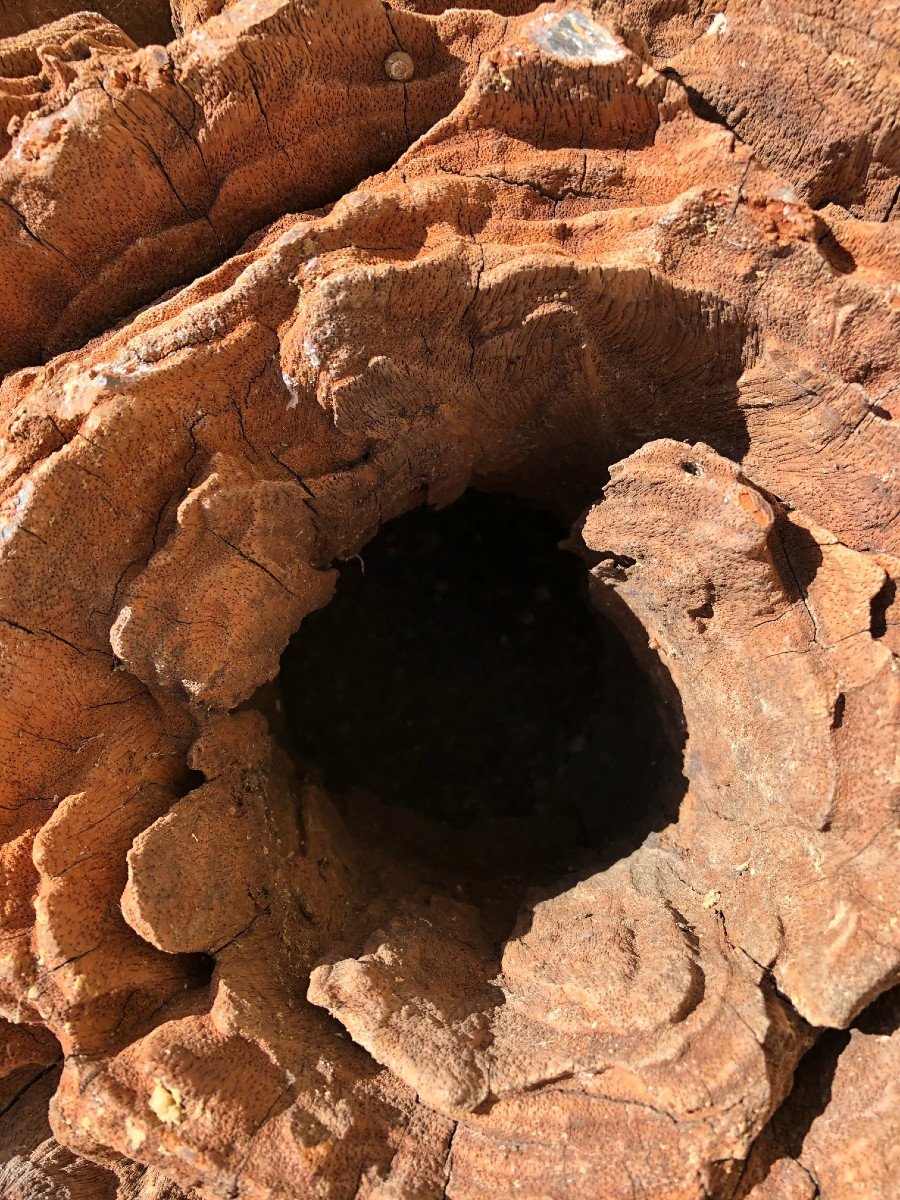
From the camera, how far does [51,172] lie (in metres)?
1.83

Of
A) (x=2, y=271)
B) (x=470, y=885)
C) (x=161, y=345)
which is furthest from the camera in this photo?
(x=470, y=885)

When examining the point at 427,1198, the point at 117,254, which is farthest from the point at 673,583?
the point at 117,254

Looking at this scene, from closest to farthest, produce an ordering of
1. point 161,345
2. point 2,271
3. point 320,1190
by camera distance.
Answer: point 320,1190 < point 161,345 < point 2,271

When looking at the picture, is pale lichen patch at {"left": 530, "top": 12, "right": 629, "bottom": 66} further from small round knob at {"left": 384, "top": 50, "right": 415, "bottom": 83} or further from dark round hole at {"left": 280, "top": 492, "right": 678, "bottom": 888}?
dark round hole at {"left": 280, "top": 492, "right": 678, "bottom": 888}

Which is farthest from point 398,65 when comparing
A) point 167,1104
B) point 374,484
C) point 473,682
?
point 167,1104

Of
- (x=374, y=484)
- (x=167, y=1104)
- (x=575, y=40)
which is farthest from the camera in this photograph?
(x=374, y=484)

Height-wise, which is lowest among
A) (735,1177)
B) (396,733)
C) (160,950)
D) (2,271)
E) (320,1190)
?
(396,733)

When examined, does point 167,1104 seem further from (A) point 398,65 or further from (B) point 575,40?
(B) point 575,40

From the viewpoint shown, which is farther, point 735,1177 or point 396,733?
point 396,733

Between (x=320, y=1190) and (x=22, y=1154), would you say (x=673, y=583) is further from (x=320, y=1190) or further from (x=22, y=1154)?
(x=22, y=1154)

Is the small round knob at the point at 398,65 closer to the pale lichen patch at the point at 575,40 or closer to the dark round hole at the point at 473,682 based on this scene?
the pale lichen patch at the point at 575,40

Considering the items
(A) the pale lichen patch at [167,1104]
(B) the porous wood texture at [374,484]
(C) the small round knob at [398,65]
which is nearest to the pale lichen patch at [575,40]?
(B) the porous wood texture at [374,484]

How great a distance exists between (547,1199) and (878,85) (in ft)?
8.97

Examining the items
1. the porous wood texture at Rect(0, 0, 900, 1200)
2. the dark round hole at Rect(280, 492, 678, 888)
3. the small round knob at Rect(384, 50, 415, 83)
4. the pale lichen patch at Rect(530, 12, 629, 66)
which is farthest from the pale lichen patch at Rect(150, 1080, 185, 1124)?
the pale lichen patch at Rect(530, 12, 629, 66)
